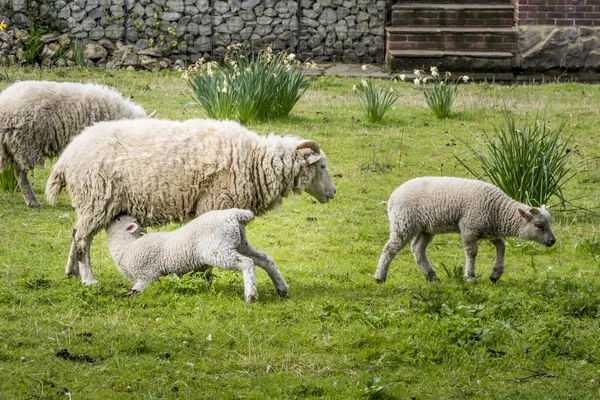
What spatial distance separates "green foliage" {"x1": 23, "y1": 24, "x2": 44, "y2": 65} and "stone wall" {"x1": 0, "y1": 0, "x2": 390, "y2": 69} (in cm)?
78

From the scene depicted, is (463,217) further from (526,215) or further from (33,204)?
(33,204)

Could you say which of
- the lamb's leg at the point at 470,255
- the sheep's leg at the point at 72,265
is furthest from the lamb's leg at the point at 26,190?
the lamb's leg at the point at 470,255

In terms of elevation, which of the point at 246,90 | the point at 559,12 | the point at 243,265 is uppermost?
the point at 559,12

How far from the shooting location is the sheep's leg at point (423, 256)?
7785 mm

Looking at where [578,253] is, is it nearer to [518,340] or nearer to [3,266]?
[518,340]

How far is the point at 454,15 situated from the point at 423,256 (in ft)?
44.1

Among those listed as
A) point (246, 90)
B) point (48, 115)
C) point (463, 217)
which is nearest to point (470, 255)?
point (463, 217)

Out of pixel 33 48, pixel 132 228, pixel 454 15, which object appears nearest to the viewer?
pixel 132 228

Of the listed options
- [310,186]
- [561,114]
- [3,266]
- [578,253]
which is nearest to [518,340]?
[310,186]

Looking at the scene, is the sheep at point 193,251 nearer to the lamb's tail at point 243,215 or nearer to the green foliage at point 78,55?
the lamb's tail at point 243,215

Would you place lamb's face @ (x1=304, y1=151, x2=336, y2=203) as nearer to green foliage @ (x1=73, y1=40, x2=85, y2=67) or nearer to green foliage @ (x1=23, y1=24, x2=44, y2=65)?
green foliage @ (x1=73, y1=40, x2=85, y2=67)

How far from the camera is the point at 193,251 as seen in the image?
690 centimetres

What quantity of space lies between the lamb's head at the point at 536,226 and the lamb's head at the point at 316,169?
1.60m

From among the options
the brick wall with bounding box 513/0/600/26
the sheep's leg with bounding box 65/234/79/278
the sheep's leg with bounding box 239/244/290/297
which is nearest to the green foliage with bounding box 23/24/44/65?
the brick wall with bounding box 513/0/600/26
